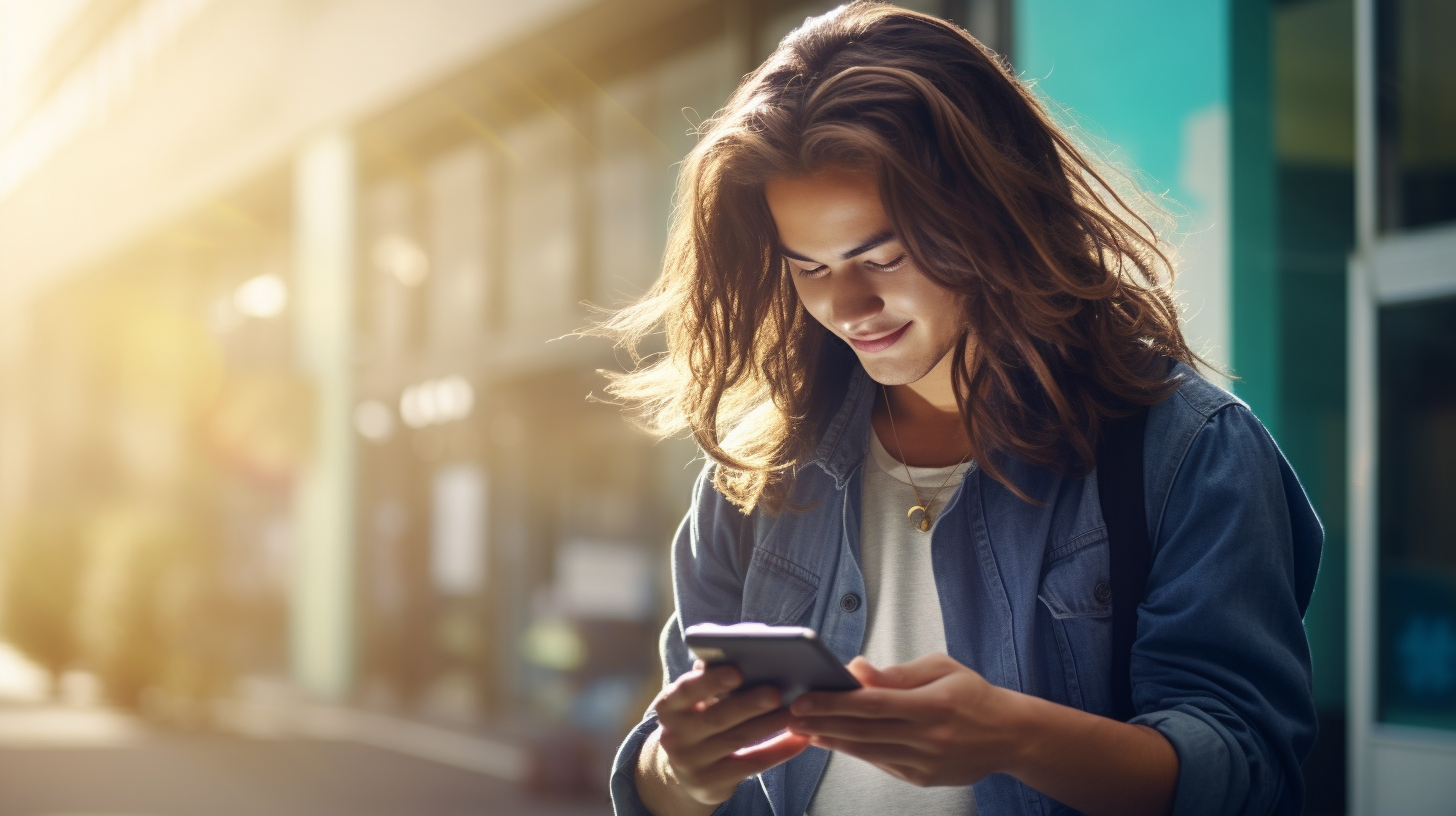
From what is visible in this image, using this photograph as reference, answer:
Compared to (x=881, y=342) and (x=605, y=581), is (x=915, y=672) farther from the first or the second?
(x=605, y=581)

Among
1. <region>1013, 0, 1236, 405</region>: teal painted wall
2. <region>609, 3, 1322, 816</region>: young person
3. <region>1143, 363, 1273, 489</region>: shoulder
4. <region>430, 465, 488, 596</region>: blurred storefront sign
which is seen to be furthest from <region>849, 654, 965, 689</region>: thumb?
<region>430, 465, 488, 596</region>: blurred storefront sign

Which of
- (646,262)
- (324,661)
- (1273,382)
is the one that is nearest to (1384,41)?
(1273,382)

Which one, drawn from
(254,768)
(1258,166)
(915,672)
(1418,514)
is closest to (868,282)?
(915,672)

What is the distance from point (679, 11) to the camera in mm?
7465

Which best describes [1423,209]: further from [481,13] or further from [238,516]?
[238,516]

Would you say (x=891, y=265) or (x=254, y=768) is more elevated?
(x=891, y=265)

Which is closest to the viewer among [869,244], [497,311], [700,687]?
[700,687]

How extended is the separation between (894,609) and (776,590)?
0.17m

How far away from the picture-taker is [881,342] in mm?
1660

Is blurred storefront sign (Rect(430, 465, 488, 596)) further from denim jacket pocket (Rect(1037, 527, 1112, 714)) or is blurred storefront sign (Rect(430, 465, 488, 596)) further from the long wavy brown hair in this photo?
denim jacket pocket (Rect(1037, 527, 1112, 714))

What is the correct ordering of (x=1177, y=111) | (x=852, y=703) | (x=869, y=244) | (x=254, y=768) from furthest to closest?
(x=254, y=768) < (x=1177, y=111) < (x=869, y=244) < (x=852, y=703)

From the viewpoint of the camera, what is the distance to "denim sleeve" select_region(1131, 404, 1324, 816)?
1.35m

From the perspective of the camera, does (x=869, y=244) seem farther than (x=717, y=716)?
Yes

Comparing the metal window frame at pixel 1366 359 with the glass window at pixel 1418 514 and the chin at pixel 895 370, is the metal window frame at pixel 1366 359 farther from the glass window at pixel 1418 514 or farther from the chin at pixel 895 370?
the chin at pixel 895 370
